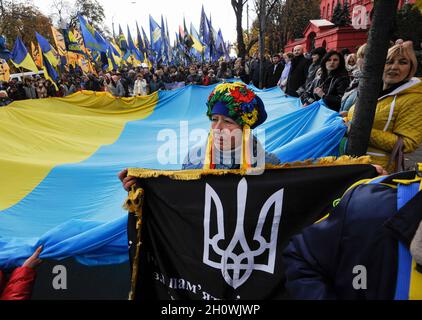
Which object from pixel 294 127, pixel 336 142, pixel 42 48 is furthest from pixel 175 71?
pixel 336 142

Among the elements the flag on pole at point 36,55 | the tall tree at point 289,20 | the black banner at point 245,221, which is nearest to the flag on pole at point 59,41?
the flag on pole at point 36,55

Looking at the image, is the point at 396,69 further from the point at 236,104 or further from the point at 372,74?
the point at 236,104

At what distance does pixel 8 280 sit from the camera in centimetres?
208

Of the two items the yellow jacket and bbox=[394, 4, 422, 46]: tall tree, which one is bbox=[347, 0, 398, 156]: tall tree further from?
bbox=[394, 4, 422, 46]: tall tree

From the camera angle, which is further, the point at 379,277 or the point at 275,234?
the point at 275,234

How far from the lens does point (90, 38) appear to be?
19.5m

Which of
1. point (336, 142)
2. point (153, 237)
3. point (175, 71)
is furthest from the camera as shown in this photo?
point (175, 71)

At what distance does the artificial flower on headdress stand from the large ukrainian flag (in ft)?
2.74

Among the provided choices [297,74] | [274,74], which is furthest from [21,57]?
[297,74]

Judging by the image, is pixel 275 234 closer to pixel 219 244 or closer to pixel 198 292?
pixel 219 244

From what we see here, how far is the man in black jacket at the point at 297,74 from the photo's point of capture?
290 inches

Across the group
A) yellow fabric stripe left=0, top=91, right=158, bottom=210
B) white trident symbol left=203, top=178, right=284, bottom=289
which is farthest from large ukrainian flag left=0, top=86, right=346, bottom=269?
white trident symbol left=203, top=178, right=284, bottom=289
